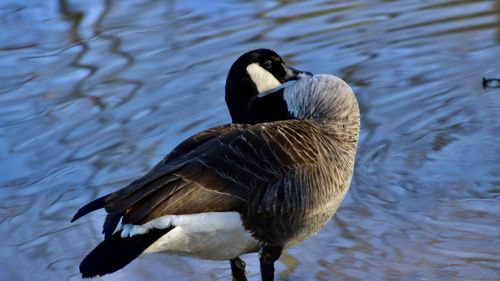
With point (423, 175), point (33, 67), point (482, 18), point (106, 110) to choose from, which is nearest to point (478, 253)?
point (423, 175)

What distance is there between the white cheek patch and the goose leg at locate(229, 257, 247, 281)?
3.52 feet

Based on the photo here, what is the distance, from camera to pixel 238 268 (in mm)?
6031

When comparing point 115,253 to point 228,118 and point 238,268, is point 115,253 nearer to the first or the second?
point 238,268

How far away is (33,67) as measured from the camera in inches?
383

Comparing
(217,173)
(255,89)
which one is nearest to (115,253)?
(217,173)

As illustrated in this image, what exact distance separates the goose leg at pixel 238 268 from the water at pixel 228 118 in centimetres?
14

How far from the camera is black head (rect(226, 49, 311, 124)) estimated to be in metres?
6.45

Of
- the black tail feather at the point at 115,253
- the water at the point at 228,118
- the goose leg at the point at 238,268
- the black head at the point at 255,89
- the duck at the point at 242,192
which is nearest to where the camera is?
the black tail feather at the point at 115,253

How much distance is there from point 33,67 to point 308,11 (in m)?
2.76

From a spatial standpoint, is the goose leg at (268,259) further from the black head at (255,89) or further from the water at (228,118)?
the black head at (255,89)

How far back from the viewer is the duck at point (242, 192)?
5.32m

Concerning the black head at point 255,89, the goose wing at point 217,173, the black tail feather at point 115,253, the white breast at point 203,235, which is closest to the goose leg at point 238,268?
the white breast at point 203,235

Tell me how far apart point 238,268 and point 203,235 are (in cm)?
61

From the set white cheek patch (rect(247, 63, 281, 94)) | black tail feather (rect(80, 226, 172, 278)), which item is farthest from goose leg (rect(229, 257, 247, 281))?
white cheek patch (rect(247, 63, 281, 94))
